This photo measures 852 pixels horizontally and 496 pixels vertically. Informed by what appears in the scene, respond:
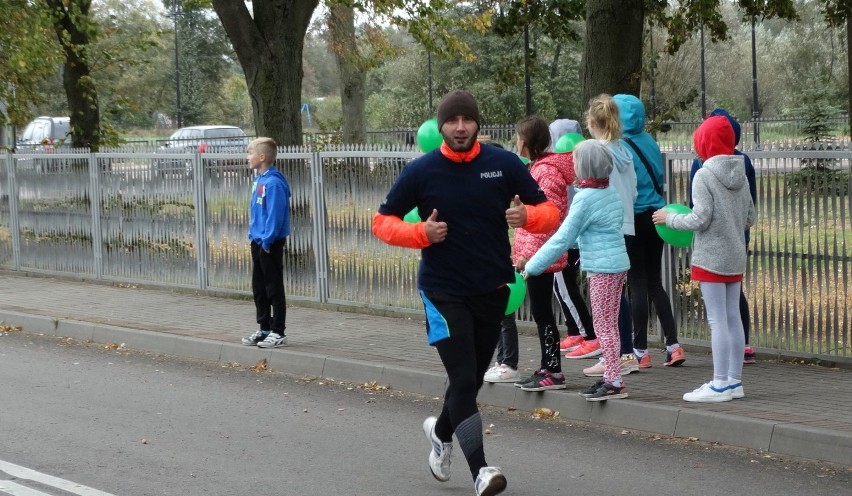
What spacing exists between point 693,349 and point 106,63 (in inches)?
592

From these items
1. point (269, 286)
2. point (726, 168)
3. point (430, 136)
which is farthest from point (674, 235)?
point (269, 286)

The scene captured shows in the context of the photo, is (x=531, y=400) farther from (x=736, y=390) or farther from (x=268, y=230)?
(x=268, y=230)

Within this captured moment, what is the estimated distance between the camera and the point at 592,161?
7508mm

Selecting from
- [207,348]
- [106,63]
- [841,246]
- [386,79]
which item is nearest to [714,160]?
[841,246]

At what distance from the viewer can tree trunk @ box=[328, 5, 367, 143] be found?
1394 inches

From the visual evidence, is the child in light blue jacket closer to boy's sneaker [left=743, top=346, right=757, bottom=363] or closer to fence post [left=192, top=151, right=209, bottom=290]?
boy's sneaker [left=743, top=346, right=757, bottom=363]

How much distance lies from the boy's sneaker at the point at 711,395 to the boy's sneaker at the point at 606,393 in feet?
1.38

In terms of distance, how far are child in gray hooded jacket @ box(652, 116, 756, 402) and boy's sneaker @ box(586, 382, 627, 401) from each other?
427 mm

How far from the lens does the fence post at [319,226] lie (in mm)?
12875

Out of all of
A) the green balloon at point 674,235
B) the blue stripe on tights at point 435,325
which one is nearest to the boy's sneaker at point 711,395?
the green balloon at point 674,235

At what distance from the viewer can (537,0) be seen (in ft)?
50.9

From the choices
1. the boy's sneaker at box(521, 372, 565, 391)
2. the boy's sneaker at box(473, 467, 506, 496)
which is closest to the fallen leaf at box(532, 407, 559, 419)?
the boy's sneaker at box(521, 372, 565, 391)

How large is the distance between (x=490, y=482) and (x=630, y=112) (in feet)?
12.9

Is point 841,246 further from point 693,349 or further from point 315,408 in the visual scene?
point 315,408
